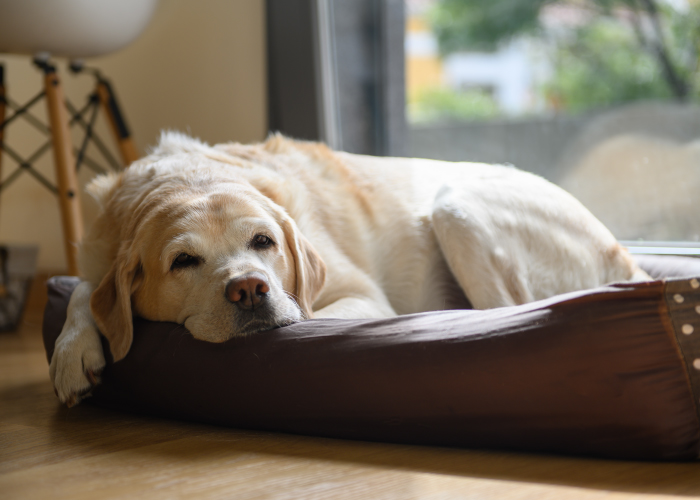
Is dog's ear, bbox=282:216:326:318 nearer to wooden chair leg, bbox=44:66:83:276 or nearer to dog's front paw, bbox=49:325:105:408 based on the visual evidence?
dog's front paw, bbox=49:325:105:408

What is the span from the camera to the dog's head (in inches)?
62.7

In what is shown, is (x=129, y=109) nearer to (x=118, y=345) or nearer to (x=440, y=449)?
(x=118, y=345)

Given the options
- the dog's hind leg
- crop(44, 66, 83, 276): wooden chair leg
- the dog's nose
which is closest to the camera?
the dog's nose

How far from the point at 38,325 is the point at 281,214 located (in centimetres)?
212

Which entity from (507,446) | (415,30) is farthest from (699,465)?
(415,30)

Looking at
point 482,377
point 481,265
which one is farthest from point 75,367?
point 481,265

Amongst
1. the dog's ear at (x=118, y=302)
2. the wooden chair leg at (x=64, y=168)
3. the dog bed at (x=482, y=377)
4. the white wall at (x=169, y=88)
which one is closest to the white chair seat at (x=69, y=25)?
the wooden chair leg at (x=64, y=168)

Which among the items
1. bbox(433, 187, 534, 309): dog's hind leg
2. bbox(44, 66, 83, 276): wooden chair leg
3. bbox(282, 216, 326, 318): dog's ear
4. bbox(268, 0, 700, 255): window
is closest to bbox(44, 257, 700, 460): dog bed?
bbox(282, 216, 326, 318): dog's ear

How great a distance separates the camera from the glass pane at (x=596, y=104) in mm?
2871

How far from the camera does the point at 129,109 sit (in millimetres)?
3906

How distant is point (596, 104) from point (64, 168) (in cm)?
292

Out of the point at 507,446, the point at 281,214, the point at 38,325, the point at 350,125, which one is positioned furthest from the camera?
the point at 350,125

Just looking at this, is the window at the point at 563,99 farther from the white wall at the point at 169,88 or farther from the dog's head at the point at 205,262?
the dog's head at the point at 205,262

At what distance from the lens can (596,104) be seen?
3.72 metres
